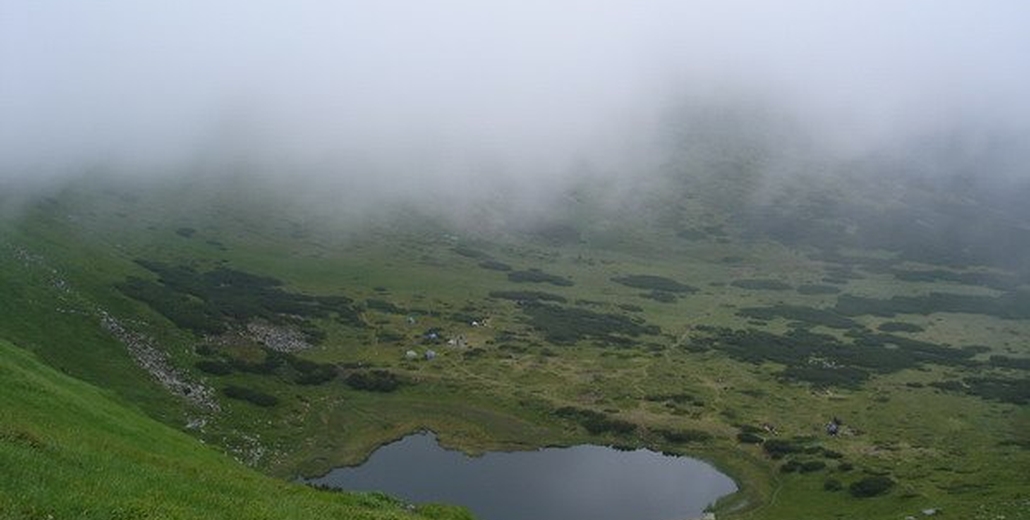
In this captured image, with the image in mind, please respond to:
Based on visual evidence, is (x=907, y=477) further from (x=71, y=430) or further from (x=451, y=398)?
(x=71, y=430)

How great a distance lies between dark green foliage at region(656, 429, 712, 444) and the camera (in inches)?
4306

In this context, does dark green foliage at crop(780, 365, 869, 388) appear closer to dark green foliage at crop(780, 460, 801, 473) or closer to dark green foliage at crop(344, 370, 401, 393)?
dark green foliage at crop(780, 460, 801, 473)

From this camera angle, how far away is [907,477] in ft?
303

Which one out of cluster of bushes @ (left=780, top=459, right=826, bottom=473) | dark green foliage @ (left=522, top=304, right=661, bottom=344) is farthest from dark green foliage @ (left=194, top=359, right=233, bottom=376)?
cluster of bushes @ (left=780, top=459, right=826, bottom=473)

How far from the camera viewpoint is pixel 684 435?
362 feet

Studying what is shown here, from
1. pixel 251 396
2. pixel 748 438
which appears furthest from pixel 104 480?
pixel 748 438

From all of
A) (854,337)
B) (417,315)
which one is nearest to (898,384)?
(854,337)

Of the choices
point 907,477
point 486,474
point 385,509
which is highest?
point 385,509

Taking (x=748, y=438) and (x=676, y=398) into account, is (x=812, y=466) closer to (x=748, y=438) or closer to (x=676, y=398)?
(x=748, y=438)

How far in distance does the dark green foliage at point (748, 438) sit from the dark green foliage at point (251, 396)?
59.2m

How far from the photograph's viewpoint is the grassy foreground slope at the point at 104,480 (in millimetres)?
21609

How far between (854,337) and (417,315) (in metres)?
94.6

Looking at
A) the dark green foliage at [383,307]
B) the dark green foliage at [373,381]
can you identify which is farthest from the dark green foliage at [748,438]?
the dark green foliage at [383,307]

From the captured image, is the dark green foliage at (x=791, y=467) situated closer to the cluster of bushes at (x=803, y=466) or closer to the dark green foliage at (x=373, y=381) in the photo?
the cluster of bushes at (x=803, y=466)
